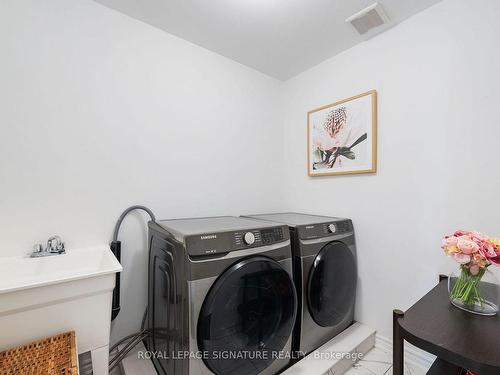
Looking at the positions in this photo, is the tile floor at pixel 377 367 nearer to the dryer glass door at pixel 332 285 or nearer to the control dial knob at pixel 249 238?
the dryer glass door at pixel 332 285

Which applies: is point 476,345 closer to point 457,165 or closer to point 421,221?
point 421,221

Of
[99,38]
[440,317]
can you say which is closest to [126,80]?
[99,38]

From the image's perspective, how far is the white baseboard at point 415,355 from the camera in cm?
135

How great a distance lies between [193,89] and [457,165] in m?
1.71

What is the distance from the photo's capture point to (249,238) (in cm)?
110

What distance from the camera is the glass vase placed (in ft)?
3.07

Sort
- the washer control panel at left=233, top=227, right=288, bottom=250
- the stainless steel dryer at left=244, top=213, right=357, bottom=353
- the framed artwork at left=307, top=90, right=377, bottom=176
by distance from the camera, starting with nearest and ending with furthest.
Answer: the washer control panel at left=233, top=227, right=288, bottom=250 → the stainless steel dryer at left=244, top=213, right=357, bottom=353 → the framed artwork at left=307, top=90, right=377, bottom=176

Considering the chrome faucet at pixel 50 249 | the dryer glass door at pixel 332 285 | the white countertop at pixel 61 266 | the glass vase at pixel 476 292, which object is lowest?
the dryer glass door at pixel 332 285

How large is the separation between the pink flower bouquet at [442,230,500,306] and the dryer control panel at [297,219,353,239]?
590 millimetres

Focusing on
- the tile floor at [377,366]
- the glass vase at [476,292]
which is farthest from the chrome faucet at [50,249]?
the glass vase at [476,292]

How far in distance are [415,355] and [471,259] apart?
0.87 m

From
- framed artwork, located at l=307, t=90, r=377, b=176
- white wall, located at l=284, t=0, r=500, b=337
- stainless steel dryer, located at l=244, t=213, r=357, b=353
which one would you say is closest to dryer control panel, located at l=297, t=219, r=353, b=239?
stainless steel dryer, located at l=244, t=213, r=357, b=353

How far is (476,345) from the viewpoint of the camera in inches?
28.7

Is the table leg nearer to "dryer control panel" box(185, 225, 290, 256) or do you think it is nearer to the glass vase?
the glass vase
